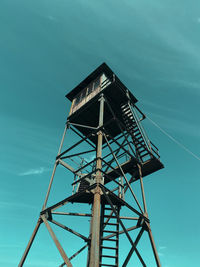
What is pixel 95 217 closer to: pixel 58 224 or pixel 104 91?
pixel 58 224

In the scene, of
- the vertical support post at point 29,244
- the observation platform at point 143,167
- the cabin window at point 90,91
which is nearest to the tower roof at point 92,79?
the cabin window at point 90,91

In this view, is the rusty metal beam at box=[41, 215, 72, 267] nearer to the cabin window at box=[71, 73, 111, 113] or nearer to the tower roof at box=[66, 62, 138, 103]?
the cabin window at box=[71, 73, 111, 113]

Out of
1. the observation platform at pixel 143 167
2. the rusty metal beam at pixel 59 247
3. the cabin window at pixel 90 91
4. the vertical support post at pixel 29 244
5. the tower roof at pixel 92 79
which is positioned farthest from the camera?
the tower roof at pixel 92 79

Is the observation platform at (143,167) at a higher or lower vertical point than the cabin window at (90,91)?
lower

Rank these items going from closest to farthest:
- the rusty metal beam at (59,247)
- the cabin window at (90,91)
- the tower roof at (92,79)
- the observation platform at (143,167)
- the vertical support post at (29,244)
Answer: the rusty metal beam at (59,247), the vertical support post at (29,244), the observation platform at (143,167), the cabin window at (90,91), the tower roof at (92,79)

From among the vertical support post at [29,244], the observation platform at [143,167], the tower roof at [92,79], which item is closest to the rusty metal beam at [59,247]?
the vertical support post at [29,244]

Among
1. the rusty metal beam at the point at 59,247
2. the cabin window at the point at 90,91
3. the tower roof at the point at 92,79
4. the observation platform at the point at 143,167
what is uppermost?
the tower roof at the point at 92,79

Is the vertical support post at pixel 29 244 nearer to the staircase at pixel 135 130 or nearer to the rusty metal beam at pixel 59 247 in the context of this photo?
the rusty metal beam at pixel 59 247

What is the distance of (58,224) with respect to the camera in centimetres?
898

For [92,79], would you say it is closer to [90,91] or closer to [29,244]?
[90,91]

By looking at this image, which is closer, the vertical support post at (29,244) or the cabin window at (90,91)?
the vertical support post at (29,244)

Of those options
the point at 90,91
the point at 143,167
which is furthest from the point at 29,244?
the point at 90,91

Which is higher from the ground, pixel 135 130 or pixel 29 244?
pixel 135 130

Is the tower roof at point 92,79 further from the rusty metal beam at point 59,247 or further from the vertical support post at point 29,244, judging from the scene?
the vertical support post at point 29,244
